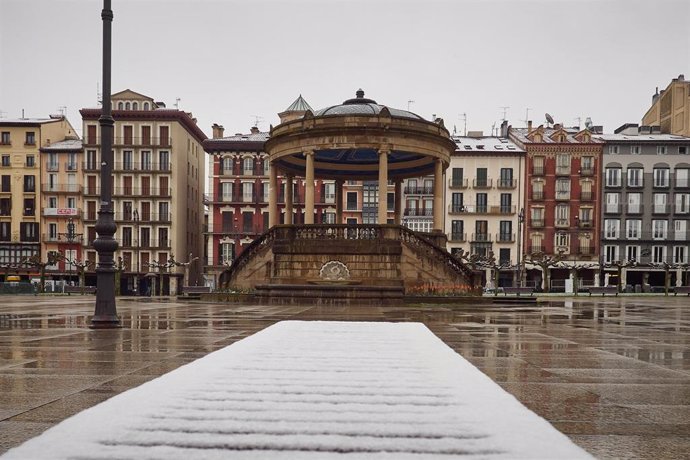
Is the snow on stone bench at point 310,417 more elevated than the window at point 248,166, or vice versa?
the window at point 248,166

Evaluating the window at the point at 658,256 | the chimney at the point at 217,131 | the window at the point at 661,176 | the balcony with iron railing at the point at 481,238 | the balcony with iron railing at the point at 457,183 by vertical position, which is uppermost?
the chimney at the point at 217,131

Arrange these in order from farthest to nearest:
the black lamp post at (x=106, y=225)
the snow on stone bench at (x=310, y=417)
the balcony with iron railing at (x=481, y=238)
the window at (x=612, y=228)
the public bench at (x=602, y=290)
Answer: the balcony with iron railing at (x=481, y=238), the window at (x=612, y=228), the public bench at (x=602, y=290), the black lamp post at (x=106, y=225), the snow on stone bench at (x=310, y=417)

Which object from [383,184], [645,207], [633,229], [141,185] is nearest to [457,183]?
[633,229]

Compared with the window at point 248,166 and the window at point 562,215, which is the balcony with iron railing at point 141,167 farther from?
the window at point 562,215

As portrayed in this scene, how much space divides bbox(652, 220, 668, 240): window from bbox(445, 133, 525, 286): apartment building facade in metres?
17.0

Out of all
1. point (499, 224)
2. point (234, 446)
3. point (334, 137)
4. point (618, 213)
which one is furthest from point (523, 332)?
point (618, 213)

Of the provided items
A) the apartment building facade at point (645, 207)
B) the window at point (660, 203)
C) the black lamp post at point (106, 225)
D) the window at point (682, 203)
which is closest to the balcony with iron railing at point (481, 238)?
the apartment building facade at point (645, 207)

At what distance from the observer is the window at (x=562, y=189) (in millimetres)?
71875

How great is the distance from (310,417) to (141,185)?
7278cm

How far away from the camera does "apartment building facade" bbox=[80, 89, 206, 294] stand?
233ft

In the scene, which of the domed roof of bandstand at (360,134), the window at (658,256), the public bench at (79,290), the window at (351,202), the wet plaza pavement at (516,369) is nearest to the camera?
the wet plaza pavement at (516,369)

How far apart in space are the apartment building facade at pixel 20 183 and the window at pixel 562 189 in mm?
64801

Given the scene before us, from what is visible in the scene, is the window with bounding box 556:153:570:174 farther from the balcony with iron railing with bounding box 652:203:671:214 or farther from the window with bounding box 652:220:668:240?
the window with bounding box 652:220:668:240

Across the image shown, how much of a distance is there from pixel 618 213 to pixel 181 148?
5560cm
